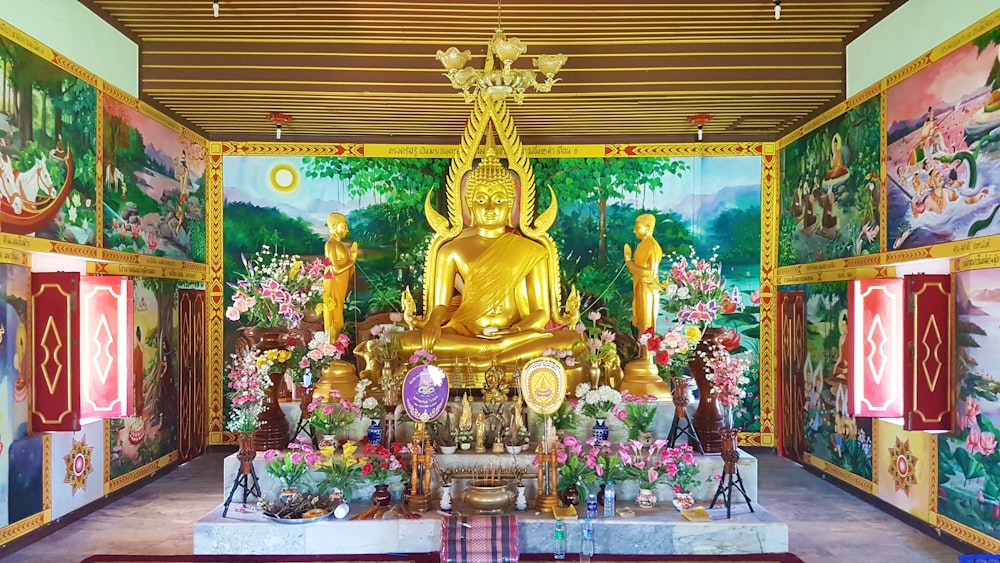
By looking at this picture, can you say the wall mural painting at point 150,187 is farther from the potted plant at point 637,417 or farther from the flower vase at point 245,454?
the potted plant at point 637,417

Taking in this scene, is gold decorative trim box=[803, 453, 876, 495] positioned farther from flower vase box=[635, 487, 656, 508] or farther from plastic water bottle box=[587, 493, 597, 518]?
plastic water bottle box=[587, 493, 597, 518]

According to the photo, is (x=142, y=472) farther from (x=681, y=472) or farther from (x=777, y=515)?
(x=777, y=515)

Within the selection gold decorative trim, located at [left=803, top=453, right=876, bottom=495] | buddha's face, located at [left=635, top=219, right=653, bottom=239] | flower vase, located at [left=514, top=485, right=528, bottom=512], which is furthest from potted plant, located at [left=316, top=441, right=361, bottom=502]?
gold decorative trim, located at [left=803, top=453, right=876, bottom=495]

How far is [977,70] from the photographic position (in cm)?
507

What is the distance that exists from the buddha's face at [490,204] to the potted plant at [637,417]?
2.85 metres

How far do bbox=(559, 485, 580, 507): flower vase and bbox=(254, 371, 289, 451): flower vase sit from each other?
9.75 feet

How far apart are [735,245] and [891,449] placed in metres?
3.51

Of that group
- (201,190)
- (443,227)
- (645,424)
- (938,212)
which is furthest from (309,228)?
(938,212)

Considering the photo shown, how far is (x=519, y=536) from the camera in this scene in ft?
16.3

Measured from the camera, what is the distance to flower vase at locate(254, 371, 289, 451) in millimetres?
6703

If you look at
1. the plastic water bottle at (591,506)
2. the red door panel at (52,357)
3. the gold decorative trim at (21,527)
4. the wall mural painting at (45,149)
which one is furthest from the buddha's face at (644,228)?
the gold decorative trim at (21,527)

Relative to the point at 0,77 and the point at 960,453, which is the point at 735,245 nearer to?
the point at 960,453

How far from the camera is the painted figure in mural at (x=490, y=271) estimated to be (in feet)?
25.1

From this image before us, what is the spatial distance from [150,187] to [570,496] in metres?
5.70
